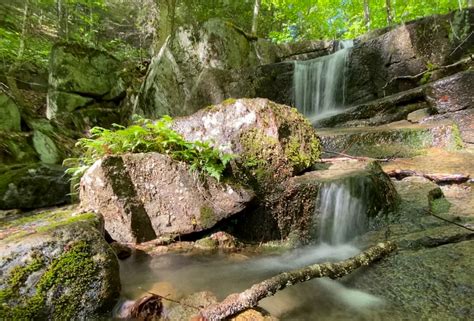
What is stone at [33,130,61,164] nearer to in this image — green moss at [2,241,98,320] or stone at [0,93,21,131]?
stone at [0,93,21,131]

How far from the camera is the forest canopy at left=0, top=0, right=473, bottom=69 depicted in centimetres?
1207

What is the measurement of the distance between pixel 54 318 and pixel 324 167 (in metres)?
3.36

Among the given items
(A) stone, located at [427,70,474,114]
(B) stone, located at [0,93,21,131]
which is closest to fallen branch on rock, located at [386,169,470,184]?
(A) stone, located at [427,70,474,114]

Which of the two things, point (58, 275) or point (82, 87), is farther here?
point (82, 87)

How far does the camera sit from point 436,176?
4.14 meters

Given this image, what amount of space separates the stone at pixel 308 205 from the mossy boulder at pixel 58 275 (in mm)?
1715

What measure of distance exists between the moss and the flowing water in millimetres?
350

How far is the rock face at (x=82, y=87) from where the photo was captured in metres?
11.2

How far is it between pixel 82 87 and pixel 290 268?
1091 cm

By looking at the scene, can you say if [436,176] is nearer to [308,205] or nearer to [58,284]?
[308,205]

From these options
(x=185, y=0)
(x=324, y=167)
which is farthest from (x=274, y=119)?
(x=185, y=0)

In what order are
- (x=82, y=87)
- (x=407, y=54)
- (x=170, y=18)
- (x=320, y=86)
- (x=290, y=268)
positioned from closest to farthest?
(x=290, y=268), (x=407, y=54), (x=320, y=86), (x=170, y=18), (x=82, y=87)

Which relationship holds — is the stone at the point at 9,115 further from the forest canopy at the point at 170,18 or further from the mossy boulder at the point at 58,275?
the mossy boulder at the point at 58,275

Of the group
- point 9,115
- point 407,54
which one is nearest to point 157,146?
point 9,115
